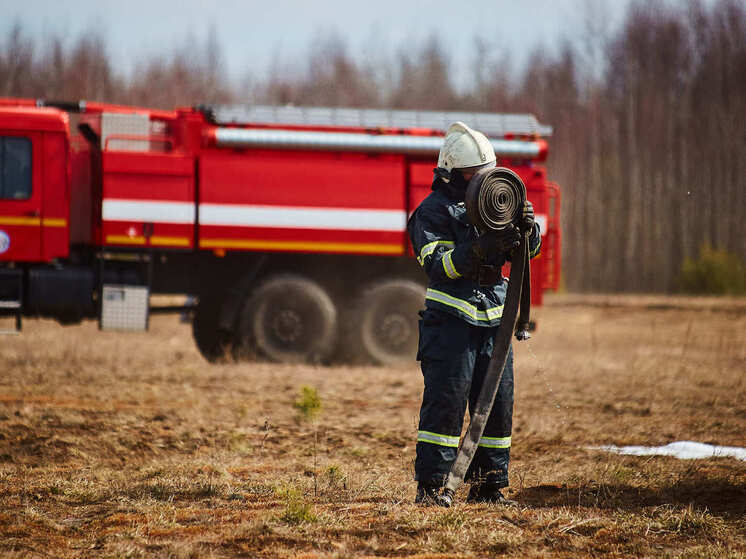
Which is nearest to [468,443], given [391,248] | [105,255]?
[391,248]

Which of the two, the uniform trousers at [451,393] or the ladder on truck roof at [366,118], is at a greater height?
the ladder on truck roof at [366,118]

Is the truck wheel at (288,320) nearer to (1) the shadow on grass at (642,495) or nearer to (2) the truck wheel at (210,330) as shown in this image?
(2) the truck wheel at (210,330)

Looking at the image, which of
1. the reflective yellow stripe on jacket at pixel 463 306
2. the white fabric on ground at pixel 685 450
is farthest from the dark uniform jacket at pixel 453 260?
the white fabric on ground at pixel 685 450

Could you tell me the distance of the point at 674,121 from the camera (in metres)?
36.8

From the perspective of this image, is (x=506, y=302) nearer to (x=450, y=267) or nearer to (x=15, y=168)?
(x=450, y=267)

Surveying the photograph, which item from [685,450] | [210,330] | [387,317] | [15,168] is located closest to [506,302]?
[685,450]

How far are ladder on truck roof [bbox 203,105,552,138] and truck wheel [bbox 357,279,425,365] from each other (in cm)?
197

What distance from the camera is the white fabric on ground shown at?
6.28m

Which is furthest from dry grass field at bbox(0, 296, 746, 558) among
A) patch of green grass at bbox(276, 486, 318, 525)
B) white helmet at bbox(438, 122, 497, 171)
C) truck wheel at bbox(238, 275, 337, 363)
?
white helmet at bbox(438, 122, 497, 171)

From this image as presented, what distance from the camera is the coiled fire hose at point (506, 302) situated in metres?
4.39

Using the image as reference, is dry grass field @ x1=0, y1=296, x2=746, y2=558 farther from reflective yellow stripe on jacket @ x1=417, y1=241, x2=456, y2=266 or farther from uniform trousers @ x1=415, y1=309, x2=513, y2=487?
reflective yellow stripe on jacket @ x1=417, y1=241, x2=456, y2=266

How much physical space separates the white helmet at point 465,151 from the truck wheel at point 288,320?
22.4ft

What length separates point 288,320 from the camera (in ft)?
37.3

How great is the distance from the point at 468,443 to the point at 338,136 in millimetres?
7301
